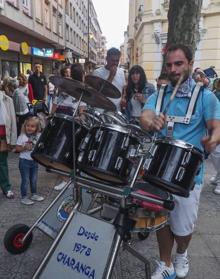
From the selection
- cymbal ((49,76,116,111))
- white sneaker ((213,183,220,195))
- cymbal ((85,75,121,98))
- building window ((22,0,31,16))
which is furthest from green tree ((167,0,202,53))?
building window ((22,0,31,16))

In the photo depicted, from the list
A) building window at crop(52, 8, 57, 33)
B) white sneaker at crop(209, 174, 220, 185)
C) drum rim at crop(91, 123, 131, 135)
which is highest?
building window at crop(52, 8, 57, 33)

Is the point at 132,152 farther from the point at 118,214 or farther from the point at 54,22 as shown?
the point at 54,22

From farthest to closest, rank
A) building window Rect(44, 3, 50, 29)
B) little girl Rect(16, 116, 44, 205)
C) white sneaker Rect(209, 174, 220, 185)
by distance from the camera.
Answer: building window Rect(44, 3, 50, 29)
white sneaker Rect(209, 174, 220, 185)
little girl Rect(16, 116, 44, 205)

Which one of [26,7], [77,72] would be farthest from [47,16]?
[77,72]

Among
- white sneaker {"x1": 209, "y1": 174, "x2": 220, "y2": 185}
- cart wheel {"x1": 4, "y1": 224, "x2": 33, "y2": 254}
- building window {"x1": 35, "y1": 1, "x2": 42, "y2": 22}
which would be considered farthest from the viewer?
building window {"x1": 35, "y1": 1, "x2": 42, "y2": 22}

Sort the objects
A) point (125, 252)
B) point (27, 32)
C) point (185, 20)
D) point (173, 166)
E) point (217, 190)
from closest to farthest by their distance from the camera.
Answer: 1. point (173, 166)
2. point (125, 252)
3. point (217, 190)
4. point (185, 20)
5. point (27, 32)

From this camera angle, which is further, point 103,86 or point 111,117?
point 103,86

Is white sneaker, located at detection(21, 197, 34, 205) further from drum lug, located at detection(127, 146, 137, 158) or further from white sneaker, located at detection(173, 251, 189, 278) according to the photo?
drum lug, located at detection(127, 146, 137, 158)

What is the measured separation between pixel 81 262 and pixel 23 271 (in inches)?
34.8

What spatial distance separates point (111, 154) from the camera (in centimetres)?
217

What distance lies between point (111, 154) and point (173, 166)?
1.28 ft

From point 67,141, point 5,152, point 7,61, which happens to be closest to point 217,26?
point 7,61

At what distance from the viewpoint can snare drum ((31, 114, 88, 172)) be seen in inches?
99.5

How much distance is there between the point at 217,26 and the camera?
15.4 m
